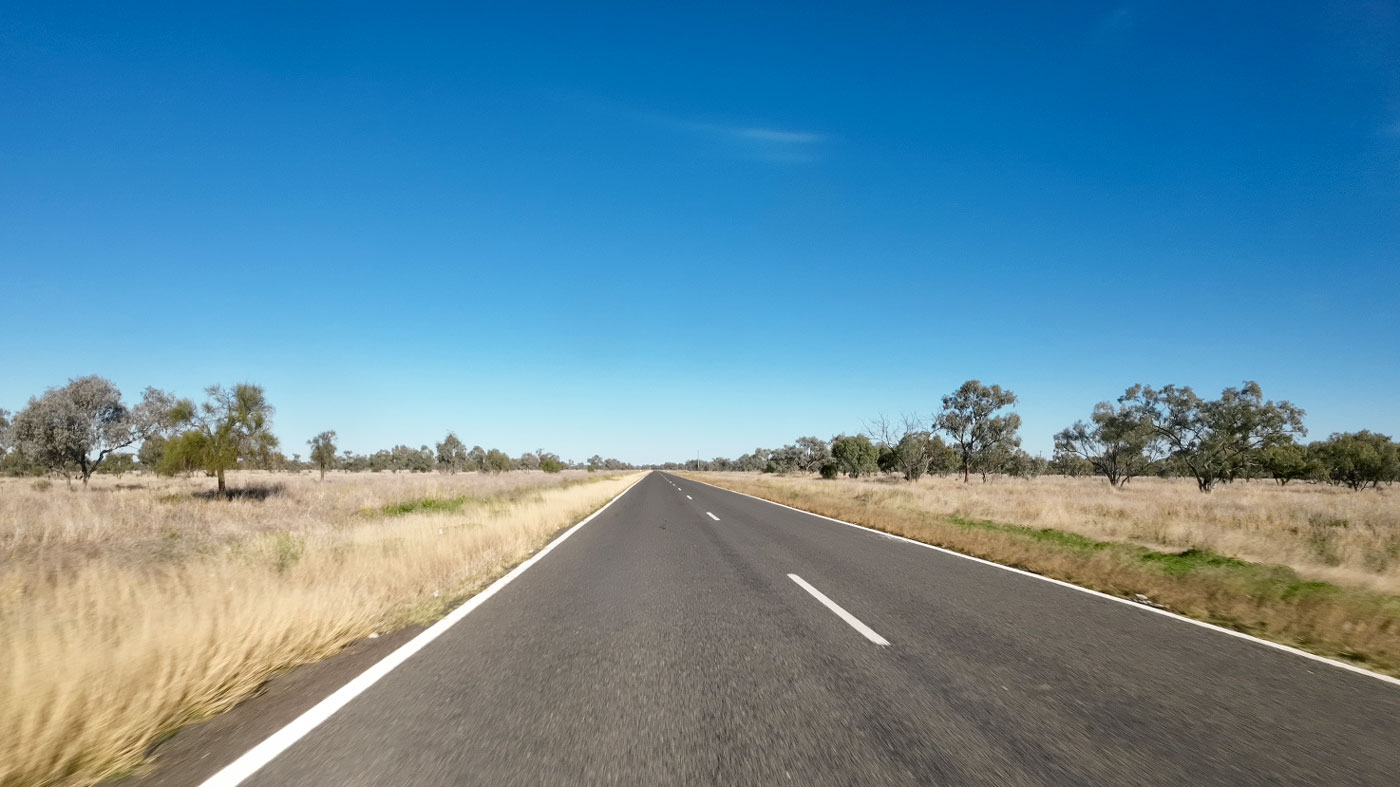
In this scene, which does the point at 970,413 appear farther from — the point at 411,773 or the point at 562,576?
the point at 411,773

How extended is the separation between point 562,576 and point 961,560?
6337 millimetres

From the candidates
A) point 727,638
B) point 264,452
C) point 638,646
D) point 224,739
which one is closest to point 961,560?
point 727,638

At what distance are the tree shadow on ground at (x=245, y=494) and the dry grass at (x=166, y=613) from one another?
48.7ft

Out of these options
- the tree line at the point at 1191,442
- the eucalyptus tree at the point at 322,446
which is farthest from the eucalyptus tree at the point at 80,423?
the tree line at the point at 1191,442

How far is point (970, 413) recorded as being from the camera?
2119 inches

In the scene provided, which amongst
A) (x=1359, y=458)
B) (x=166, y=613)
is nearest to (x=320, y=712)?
(x=166, y=613)

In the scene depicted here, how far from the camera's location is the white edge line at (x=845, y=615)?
5.11 meters

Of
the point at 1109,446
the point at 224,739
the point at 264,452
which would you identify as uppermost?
the point at 1109,446

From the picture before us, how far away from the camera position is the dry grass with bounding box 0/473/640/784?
9.95 ft

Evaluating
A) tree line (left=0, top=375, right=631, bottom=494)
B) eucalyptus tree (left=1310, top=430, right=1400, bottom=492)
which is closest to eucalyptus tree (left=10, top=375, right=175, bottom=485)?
tree line (left=0, top=375, right=631, bottom=494)

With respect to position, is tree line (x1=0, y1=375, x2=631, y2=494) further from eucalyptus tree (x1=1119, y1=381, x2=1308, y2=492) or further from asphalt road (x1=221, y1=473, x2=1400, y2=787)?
eucalyptus tree (x1=1119, y1=381, x2=1308, y2=492)

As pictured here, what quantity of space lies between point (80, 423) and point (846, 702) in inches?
1944

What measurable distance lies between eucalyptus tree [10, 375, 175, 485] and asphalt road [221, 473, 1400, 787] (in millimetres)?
40584

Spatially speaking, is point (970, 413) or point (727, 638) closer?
point (727, 638)
